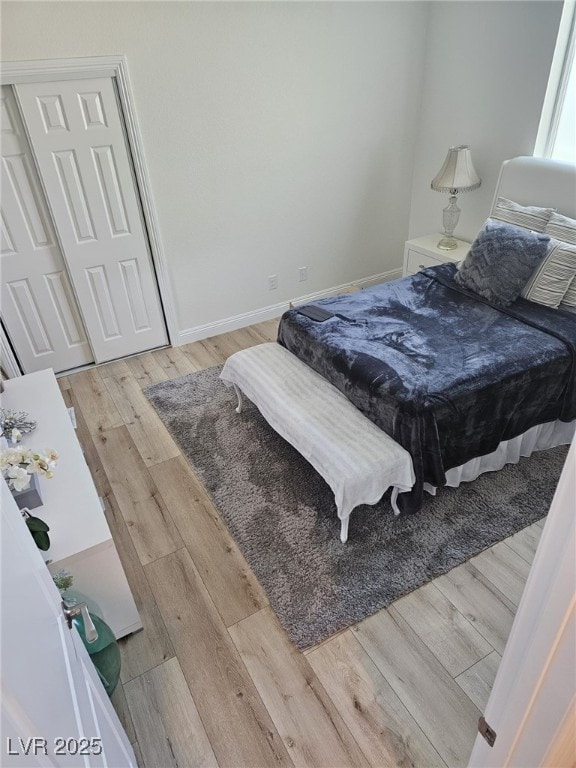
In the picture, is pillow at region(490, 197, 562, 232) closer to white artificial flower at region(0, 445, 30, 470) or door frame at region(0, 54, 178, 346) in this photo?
door frame at region(0, 54, 178, 346)

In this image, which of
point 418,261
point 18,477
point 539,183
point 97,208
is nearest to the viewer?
point 18,477

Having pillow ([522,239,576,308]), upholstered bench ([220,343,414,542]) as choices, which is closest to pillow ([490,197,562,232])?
pillow ([522,239,576,308])

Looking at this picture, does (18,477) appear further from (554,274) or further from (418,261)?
(418,261)

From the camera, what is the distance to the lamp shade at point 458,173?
138 inches

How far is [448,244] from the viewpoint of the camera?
379 cm

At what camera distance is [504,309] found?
282 cm

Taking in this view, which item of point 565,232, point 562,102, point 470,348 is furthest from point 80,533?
point 562,102

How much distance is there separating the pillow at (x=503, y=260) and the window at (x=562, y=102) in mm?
712

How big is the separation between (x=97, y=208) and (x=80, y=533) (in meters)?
2.28

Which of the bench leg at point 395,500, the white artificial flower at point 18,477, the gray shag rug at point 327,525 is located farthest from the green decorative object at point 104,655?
the bench leg at point 395,500

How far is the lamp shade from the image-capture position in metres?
3.51

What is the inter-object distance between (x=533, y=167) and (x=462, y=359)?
63.5 inches

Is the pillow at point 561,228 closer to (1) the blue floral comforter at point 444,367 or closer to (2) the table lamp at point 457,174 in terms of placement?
(1) the blue floral comforter at point 444,367

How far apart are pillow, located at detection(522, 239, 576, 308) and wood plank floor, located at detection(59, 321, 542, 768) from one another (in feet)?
4.29
